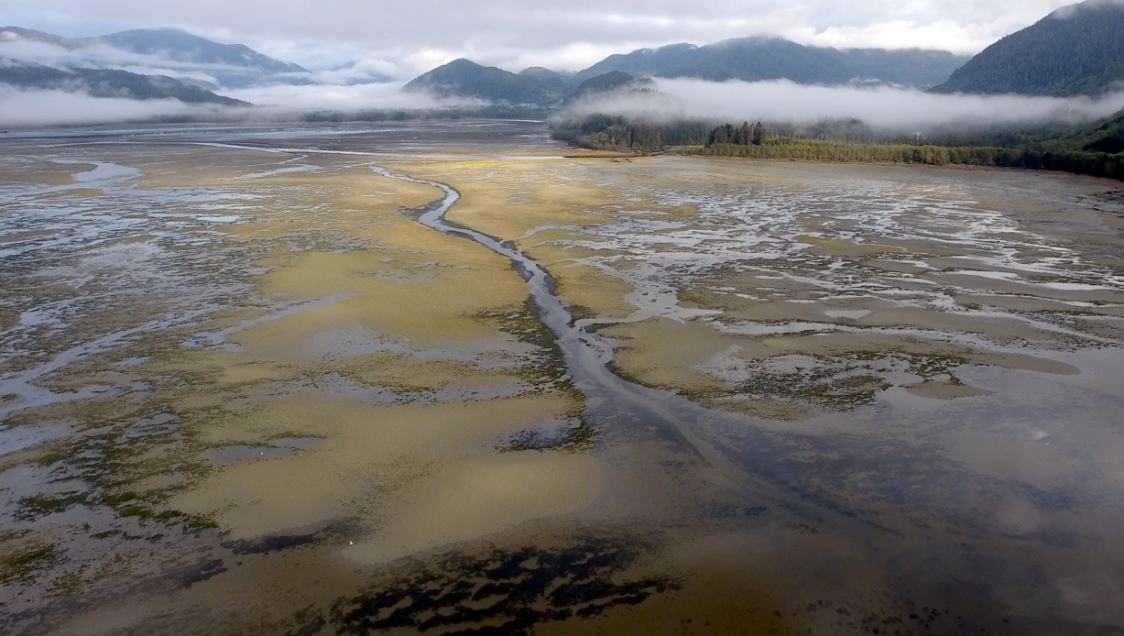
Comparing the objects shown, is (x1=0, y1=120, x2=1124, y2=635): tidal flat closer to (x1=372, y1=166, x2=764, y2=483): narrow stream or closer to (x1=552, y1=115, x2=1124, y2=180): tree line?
(x1=372, y1=166, x2=764, y2=483): narrow stream

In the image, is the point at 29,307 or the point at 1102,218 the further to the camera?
the point at 1102,218

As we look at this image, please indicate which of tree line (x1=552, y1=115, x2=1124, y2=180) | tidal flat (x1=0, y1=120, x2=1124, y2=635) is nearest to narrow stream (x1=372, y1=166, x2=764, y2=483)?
tidal flat (x1=0, y1=120, x2=1124, y2=635)

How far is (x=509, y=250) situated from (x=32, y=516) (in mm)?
15460

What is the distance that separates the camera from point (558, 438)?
33.5ft

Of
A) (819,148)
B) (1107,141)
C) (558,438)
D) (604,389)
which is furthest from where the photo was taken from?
(819,148)

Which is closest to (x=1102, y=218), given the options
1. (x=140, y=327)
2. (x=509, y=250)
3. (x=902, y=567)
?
(x=509, y=250)

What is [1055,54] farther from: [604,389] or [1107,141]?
[604,389]

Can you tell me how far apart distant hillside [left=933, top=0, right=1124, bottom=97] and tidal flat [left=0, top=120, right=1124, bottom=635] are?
130608 mm

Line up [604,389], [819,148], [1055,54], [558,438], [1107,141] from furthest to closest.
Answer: [1055,54], [819,148], [1107,141], [604,389], [558,438]

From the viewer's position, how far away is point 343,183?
40562 mm

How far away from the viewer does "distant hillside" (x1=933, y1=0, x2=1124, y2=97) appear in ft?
426

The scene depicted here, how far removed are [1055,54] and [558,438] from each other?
577 feet

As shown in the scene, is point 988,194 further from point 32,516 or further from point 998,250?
point 32,516

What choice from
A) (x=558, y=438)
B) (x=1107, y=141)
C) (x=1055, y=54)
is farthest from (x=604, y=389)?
(x=1055, y=54)
